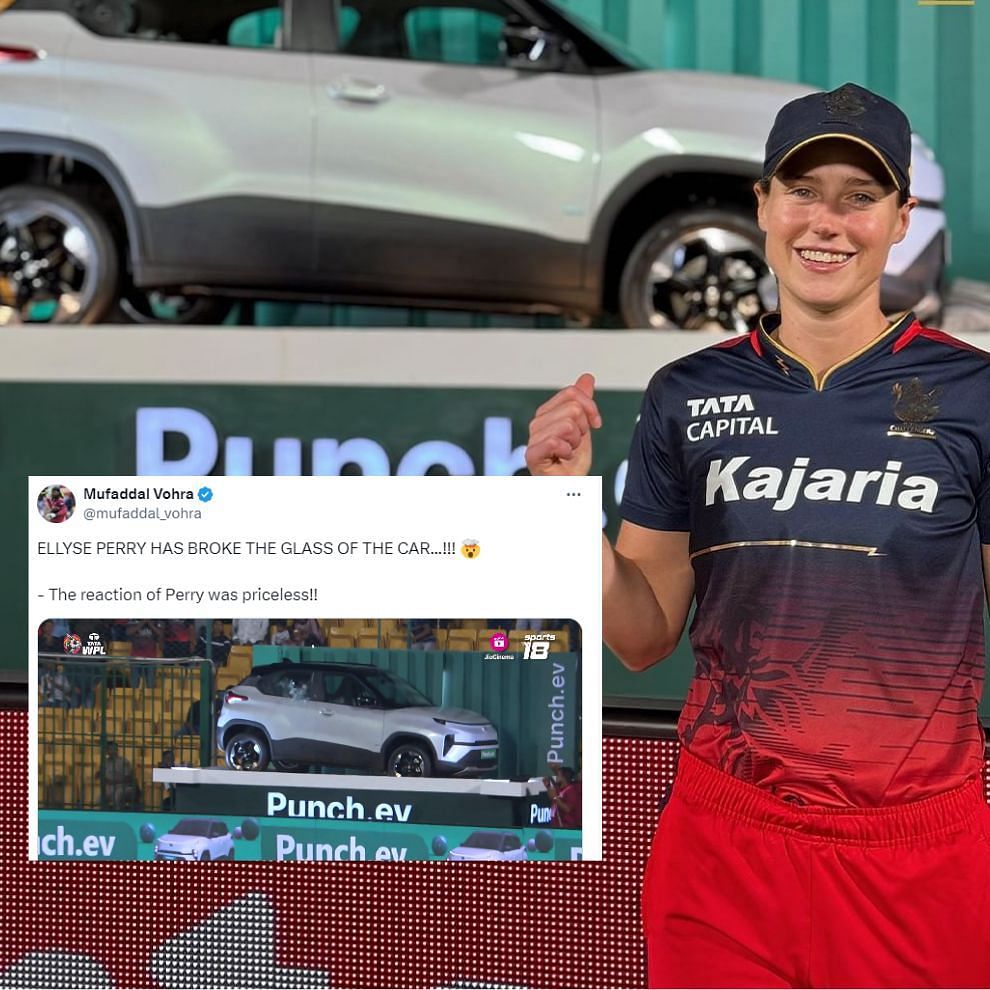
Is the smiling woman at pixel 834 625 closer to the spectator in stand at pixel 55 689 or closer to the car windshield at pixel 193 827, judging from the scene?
the car windshield at pixel 193 827

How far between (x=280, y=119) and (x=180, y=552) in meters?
0.89

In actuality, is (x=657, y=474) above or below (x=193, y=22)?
below

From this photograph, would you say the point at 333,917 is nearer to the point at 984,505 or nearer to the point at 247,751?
the point at 247,751

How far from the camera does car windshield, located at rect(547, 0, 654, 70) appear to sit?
2633mm

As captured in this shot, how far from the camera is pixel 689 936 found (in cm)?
196

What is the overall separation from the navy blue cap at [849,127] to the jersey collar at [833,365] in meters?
0.21

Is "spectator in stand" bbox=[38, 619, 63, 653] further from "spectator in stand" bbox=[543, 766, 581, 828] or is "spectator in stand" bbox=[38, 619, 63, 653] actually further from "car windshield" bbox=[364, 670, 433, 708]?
"spectator in stand" bbox=[543, 766, 581, 828]

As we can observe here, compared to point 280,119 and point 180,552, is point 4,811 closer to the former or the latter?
point 180,552

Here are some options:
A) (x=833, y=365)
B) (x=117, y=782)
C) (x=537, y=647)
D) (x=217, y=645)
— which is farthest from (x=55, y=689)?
(x=833, y=365)

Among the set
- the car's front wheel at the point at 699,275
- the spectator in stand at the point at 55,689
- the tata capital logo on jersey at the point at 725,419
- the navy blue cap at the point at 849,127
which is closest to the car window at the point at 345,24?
the car's front wheel at the point at 699,275

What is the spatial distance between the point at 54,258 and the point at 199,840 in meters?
1.20

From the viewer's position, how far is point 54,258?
2719mm

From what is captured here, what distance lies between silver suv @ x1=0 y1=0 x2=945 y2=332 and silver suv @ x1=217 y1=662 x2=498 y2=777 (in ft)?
2.55

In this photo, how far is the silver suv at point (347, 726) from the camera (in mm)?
2457
